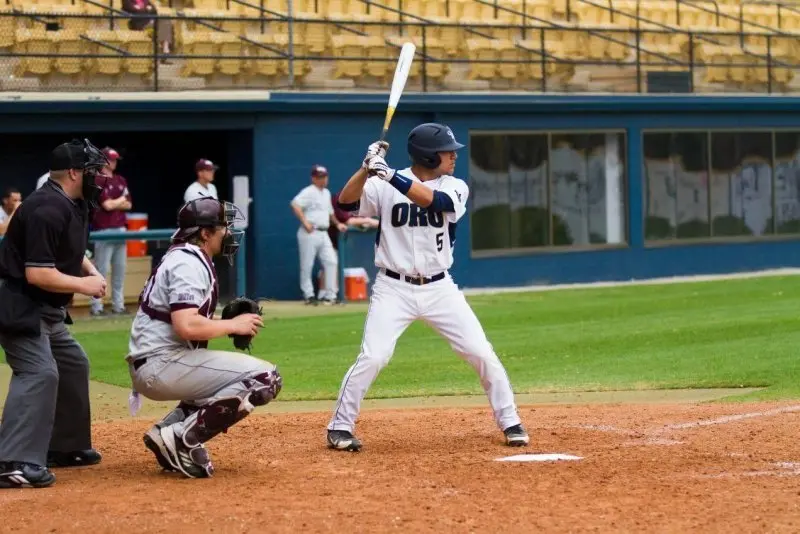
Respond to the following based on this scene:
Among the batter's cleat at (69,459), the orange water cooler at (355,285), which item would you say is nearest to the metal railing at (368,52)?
the orange water cooler at (355,285)

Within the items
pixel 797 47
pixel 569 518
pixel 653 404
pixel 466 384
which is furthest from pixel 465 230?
pixel 569 518

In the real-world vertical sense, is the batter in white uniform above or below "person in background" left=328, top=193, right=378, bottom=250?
below

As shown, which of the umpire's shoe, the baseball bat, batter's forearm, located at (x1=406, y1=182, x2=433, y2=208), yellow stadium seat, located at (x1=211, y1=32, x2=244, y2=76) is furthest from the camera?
yellow stadium seat, located at (x1=211, y1=32, x2=244, y2=76)

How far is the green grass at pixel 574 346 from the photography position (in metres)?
11.1

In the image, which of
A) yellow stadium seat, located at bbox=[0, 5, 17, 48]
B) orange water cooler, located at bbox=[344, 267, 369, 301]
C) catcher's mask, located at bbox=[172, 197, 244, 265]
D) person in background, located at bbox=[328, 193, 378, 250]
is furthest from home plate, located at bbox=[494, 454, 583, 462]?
yellow stadium seat, located at bbox=[0, 5, 17, 48]

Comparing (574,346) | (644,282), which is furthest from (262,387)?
(644,282)

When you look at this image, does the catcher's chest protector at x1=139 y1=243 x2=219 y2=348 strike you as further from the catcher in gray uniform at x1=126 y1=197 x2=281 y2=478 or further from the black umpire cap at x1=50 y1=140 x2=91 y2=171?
the black umpire cap at x1=50 y1=140 x2=91 y2=171

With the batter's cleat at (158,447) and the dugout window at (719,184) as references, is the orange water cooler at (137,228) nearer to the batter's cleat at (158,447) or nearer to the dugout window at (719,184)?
the dugout window at (719,184)

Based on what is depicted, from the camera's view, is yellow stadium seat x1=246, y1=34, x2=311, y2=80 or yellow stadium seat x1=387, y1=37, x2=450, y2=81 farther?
yellow stadium seat x1=387, y1=37, x2=450, y2=81

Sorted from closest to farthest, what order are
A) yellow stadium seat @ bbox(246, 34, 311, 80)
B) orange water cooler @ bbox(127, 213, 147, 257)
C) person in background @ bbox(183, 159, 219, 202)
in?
person in background @ bbox(183, 159, 219, 202), orange water cooler @ bbox(127, 213, 147, 257), yellow stadium seat @ bbox(246, 34, 311, 80)

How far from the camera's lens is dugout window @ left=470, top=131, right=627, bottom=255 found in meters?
21.7

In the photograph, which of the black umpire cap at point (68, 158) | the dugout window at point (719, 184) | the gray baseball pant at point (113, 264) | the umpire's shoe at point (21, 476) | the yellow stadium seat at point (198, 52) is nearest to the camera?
the umpire's shoe at point (21, 476)

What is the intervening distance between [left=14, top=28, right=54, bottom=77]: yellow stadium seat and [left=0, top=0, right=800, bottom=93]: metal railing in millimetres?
13

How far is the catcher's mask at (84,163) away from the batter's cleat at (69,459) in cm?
140
